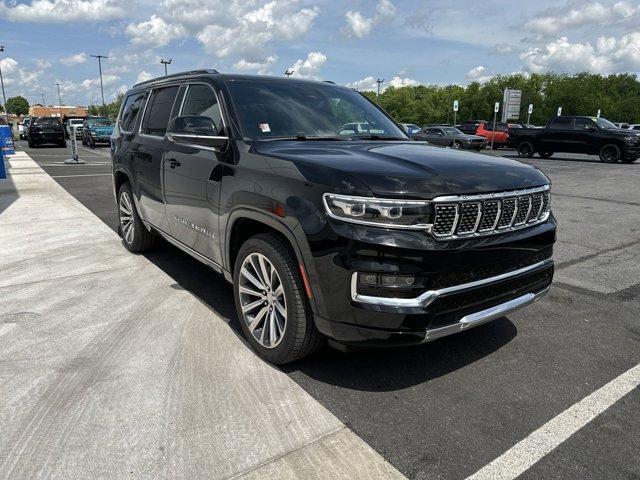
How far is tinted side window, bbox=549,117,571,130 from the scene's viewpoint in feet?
69.8

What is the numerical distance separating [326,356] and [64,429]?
1619 millimetres

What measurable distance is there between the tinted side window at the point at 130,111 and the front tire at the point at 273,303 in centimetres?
299

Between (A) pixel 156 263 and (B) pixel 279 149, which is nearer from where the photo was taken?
(B) pixel 279 149

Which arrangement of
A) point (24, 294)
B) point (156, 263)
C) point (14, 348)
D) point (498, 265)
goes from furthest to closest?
point (156, 263) < point (24, 294) < point (14, 348) < point (498, 265)

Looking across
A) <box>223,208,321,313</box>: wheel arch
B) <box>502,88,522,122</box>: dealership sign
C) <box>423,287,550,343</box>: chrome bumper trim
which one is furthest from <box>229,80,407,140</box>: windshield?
<box>502,88,522,122</box>: dealership sign

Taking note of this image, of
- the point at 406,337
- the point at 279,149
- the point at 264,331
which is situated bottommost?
the point at 264,331

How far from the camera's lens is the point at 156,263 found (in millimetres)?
5609

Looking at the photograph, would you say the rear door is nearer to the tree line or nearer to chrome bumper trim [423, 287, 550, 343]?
chrome bumper trim [423, 287, 550, 343]

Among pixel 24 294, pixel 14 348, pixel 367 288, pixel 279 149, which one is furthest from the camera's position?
pixel 24 294

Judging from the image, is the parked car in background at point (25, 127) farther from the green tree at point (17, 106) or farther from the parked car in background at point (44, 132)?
the green tree at point (17, 106)

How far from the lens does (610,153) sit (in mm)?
20438

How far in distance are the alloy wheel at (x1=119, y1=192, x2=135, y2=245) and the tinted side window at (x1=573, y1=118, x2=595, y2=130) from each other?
66.9 feet

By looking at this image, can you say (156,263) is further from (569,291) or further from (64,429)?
(569,291)

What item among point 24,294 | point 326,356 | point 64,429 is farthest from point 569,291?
point 24,294
